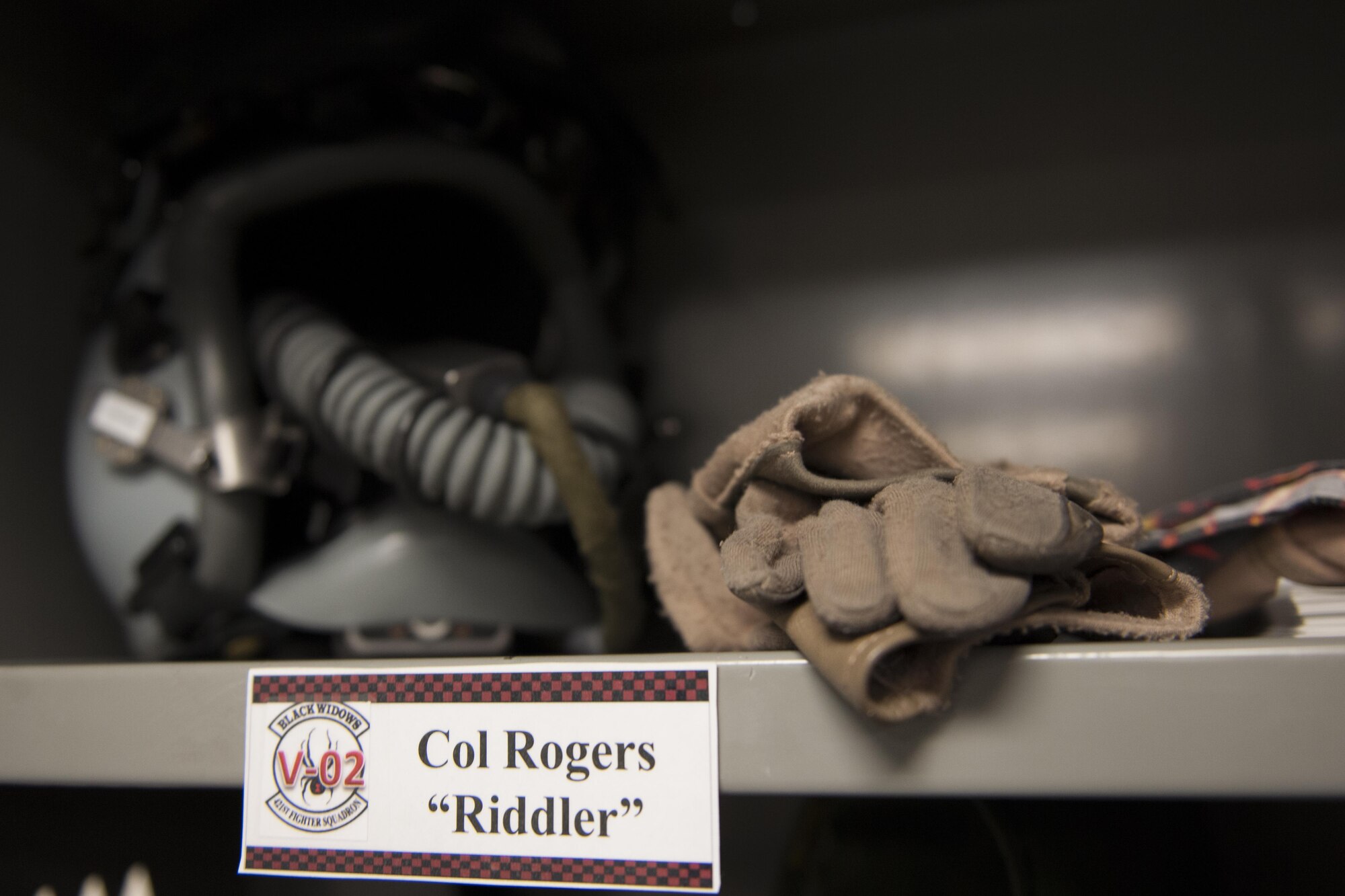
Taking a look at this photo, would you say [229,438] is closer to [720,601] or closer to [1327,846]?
[720,601]

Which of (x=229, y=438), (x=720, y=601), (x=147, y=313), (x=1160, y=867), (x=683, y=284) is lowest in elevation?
(x=1160, y=867)

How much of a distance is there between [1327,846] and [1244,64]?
2.03 ft

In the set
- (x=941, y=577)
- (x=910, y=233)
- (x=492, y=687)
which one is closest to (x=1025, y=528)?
(x=941, y=577)

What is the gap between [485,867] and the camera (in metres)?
0.32

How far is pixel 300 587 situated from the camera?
0.58 m

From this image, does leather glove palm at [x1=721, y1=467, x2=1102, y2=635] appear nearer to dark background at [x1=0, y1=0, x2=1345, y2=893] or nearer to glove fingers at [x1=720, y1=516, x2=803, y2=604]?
glove fingers at [x1=720, y1=516, x2=803, y2=604]

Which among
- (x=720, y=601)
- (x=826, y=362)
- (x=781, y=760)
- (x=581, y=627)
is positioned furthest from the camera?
(x=826, y=362)

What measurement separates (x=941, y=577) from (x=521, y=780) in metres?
0.18

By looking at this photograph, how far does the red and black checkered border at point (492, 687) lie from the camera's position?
12.0 inches

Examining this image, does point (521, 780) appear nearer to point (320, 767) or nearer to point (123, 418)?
point (320, 767)

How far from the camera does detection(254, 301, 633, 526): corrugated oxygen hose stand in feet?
1.72

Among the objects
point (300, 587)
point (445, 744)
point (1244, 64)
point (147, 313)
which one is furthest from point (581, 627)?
point (1244, 64)

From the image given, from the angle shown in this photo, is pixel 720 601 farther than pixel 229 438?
No

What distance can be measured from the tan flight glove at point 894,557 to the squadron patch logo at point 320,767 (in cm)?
16
